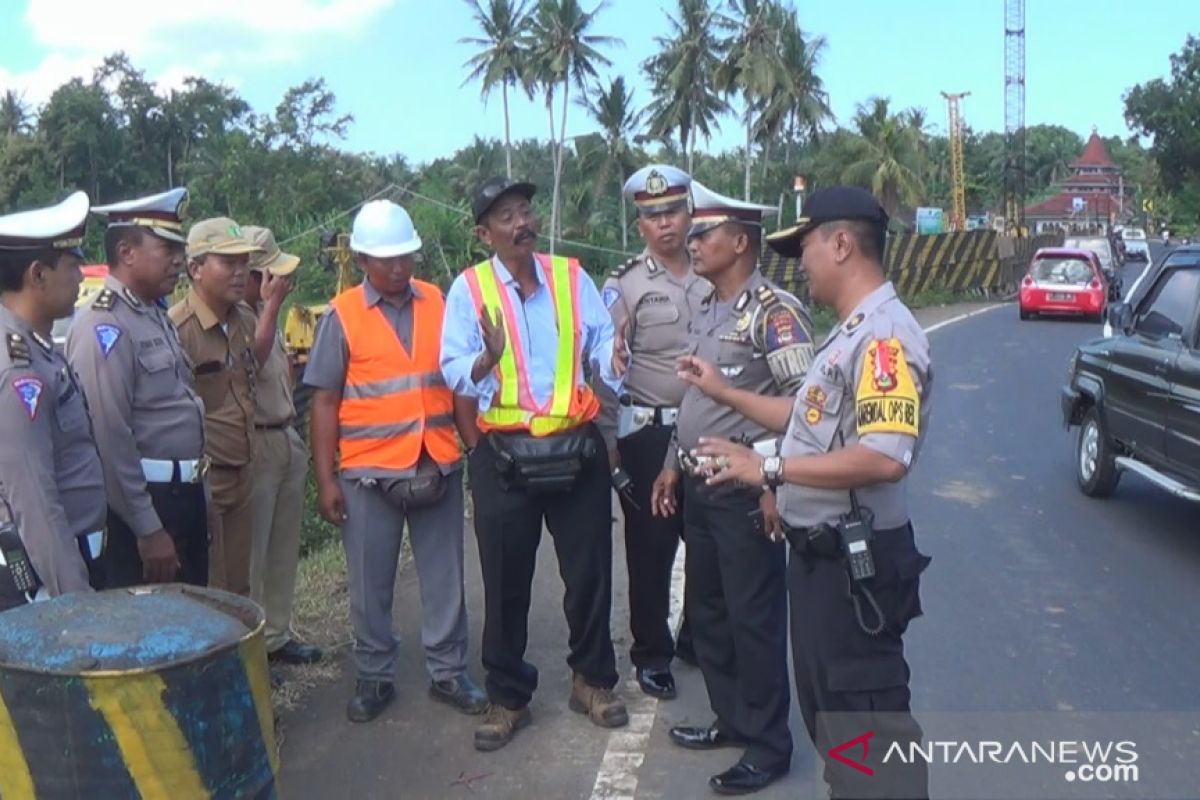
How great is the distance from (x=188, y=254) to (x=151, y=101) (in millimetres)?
62949

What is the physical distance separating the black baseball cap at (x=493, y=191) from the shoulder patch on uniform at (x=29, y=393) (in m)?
1.73

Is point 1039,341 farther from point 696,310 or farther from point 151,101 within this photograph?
point 151,101

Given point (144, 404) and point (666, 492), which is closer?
point (144, 404)

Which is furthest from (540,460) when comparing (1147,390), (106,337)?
(1147,390)

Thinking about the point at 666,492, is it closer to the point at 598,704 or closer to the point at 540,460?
the point at 540,460

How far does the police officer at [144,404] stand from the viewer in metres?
3.94

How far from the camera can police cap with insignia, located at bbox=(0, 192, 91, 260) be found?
3.42m

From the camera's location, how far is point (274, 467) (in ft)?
17.5

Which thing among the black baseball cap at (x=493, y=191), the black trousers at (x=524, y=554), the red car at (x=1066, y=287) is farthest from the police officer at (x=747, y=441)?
the red car at (x=1066, y=287)

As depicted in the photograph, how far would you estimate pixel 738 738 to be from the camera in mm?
4336

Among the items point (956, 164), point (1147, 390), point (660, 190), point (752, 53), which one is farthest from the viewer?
point (956, 164)

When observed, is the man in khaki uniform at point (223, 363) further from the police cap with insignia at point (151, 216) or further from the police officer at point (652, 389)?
the police officer at point (652, 389)

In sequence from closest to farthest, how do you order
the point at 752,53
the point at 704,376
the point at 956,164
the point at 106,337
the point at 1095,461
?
the point at 704,376 → the point at 106,337 → the point at 1095,461 → the point at 752,53 → the point at 956,164

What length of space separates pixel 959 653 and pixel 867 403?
113 inches
